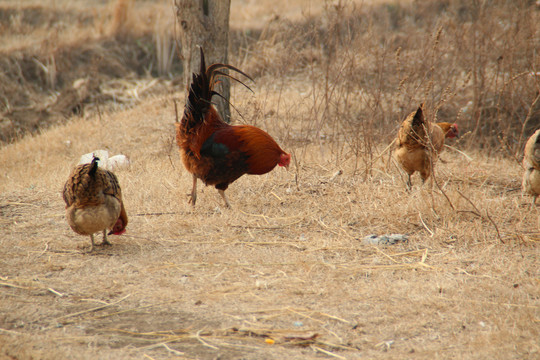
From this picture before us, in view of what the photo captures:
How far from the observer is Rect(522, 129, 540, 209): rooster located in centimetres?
454

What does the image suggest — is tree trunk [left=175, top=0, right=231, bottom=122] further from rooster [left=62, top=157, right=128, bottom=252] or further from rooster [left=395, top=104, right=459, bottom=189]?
rooster [left=62, top=157, right=128, bottom=252]

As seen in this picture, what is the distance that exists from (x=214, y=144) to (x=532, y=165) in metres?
3.23

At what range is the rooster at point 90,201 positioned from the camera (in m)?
4.08

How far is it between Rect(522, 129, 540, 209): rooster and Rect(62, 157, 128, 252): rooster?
390cm

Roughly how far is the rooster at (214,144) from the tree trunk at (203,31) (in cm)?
206

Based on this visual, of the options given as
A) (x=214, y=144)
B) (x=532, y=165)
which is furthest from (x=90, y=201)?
(x=532, y=165)

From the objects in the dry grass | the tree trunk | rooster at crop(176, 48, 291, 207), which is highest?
the tree trunk

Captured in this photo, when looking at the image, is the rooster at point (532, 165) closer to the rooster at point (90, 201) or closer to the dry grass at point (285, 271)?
the dry grass at point (285, 271)

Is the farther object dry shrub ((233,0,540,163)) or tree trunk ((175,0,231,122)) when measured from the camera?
tree trunk ((175,0,231,122))

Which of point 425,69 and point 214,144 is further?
point 425,69

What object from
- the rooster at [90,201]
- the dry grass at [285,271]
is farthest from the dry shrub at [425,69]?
the rooster at [90,201]

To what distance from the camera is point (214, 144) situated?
17.4 feet

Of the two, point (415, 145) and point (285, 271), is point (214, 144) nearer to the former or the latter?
point (285, 271)

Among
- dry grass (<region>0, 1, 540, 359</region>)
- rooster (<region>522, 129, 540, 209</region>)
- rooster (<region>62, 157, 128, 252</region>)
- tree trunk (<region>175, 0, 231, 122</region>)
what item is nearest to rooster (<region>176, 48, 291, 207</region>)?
dry grass (<region>0, 1, 540, 359</region>)
